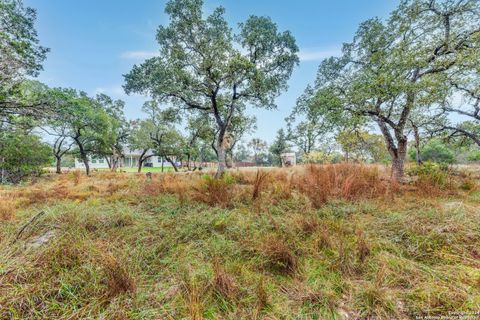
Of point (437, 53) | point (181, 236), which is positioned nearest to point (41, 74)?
point (181, 236)

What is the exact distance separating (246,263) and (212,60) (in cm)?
817

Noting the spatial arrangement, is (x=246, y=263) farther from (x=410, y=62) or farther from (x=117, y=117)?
(x=117, y=117)

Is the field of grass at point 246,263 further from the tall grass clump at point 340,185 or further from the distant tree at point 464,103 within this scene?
the distant tree at point 464,103

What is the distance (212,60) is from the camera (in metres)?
8.09

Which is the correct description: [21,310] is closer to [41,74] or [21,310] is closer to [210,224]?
[210,224]

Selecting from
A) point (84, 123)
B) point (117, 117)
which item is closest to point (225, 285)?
point (84, 123)

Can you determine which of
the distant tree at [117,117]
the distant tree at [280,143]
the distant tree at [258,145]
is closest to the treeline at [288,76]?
the distant tree at [117,117]

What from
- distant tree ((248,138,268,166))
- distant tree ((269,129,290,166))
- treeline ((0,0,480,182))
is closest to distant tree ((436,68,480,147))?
treeline ((0,0,480,182))

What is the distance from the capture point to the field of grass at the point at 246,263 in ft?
4.84

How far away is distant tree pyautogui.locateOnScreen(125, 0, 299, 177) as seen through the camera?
26.0 ft

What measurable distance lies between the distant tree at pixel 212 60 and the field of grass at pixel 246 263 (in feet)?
21.5

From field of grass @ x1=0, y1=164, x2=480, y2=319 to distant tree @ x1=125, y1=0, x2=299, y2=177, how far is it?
6.55m

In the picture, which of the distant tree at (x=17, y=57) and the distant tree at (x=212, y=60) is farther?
the distant tree at (x=212, y=60)

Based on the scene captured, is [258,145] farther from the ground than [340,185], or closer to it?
farther from the ground
